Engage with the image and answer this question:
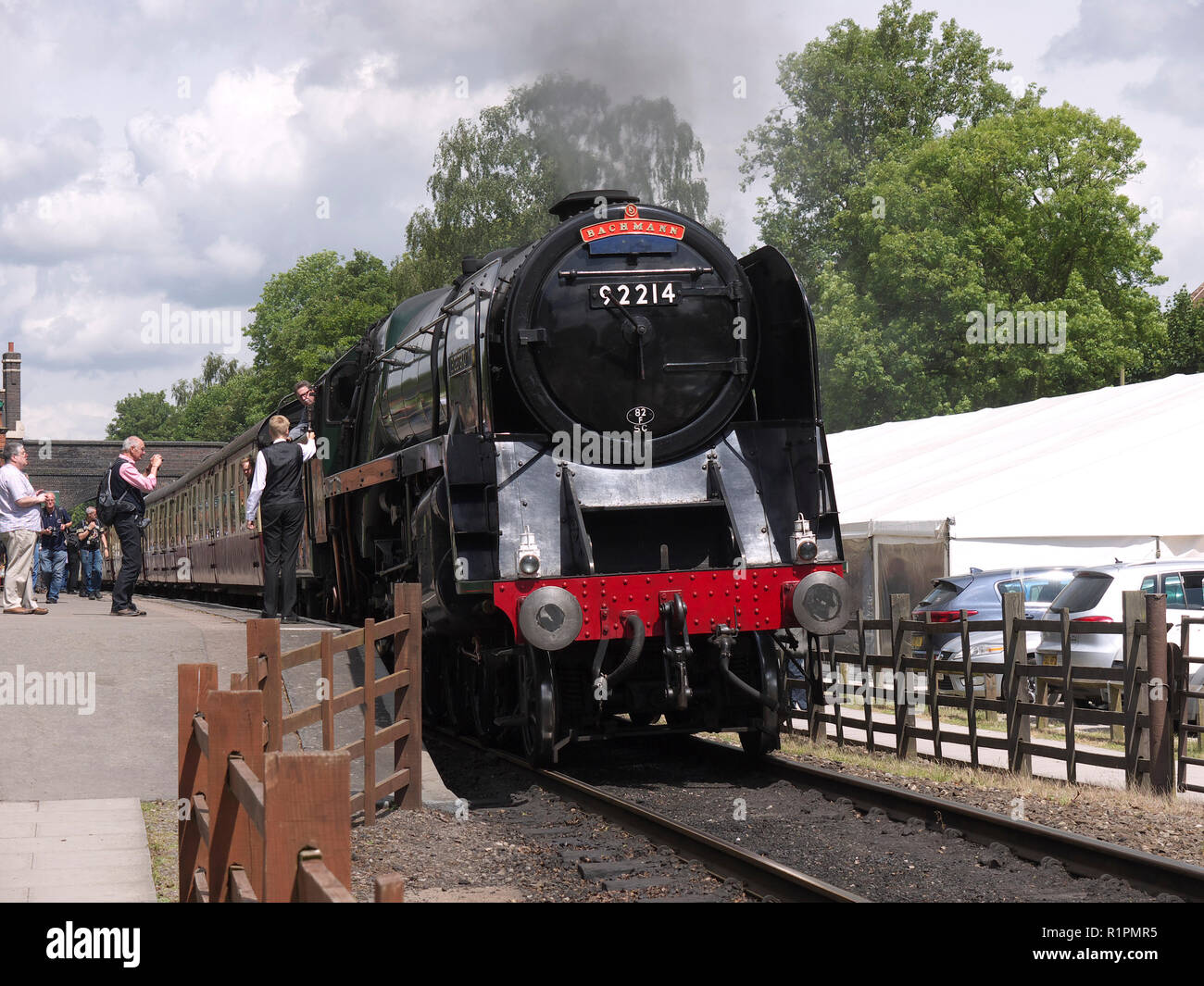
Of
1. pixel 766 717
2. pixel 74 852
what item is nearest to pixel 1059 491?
pixel 766 717

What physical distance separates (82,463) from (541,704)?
5841 centimetres

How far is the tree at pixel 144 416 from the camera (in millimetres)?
122812

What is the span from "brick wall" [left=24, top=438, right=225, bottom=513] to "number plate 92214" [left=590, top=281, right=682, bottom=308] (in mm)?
54202

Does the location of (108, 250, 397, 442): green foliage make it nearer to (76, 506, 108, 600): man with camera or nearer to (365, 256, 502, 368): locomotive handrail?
(76, 506, 108, 600): man with camera

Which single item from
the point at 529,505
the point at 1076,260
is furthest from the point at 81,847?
the point at 1076,260

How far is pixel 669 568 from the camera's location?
9.30 metres

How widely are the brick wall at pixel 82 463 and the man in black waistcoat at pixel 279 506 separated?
5002cm

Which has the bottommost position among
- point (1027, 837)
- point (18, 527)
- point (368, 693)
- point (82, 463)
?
point (1027, 837)

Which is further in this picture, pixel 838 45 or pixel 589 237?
pixel 838 45

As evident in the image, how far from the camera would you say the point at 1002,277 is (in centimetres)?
3738

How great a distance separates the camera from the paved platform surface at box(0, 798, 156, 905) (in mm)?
5691

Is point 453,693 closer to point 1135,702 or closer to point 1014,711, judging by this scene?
point 1014,711

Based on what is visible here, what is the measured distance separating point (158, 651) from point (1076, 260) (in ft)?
104

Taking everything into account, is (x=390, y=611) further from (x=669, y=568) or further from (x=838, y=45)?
(x=838, y=45)
